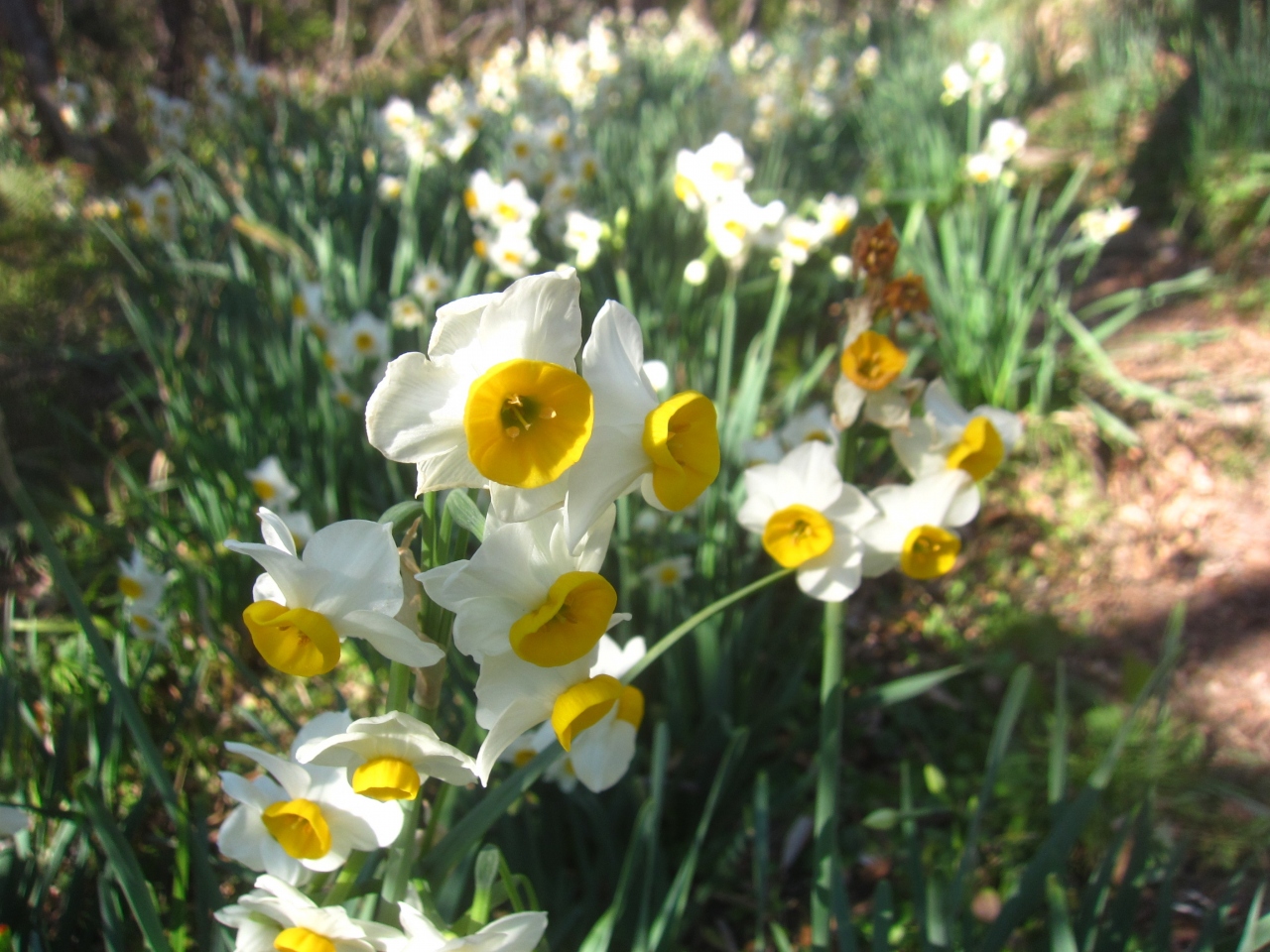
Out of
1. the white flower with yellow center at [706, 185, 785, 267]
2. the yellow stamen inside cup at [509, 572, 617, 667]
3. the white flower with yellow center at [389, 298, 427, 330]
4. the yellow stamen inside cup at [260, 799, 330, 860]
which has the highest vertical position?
the white flower with yellow center at [389, 298, 427, 330]

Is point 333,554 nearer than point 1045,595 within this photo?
Yes

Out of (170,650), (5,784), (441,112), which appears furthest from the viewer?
(441,112)

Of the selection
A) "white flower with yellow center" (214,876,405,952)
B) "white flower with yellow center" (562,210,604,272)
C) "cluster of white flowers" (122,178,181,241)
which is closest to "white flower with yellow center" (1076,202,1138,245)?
"white flower with yellow center" (562,210,604,272)

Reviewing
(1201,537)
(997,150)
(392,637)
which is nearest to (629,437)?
(392,637)

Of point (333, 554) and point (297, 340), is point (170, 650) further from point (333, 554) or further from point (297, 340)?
point (333, 554)

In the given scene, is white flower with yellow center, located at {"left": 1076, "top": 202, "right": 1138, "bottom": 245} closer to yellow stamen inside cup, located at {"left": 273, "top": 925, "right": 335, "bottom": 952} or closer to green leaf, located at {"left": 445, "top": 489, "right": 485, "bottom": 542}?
green leaf, located at {"left": 445, "top": 489, "right": 485, "bottom": 542}

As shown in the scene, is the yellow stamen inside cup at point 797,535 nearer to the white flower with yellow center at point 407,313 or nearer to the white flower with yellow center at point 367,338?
the white flower with yellow center at point 367,338

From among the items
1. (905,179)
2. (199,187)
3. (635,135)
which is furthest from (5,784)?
(905,179)

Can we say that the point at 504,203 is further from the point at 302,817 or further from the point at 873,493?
the point at 302,817

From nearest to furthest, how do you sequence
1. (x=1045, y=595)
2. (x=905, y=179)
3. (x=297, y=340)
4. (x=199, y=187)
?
(x=297, y=340), (x=1045, y=595), (x=199, y=187), (x=905, y=179)
